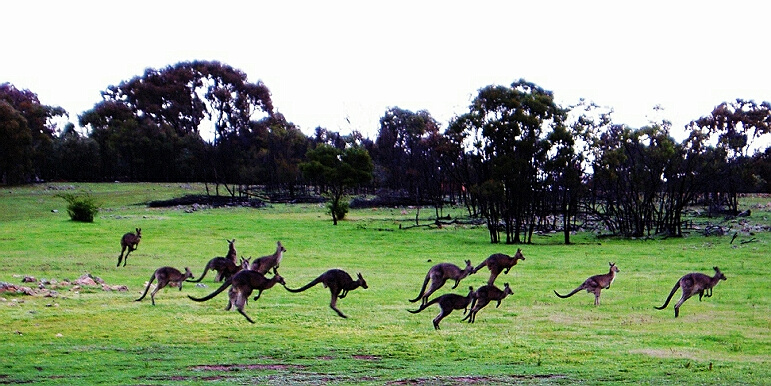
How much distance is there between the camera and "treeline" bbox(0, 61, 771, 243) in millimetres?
44531

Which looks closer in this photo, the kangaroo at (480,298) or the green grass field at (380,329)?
the green grass field at (380,329)

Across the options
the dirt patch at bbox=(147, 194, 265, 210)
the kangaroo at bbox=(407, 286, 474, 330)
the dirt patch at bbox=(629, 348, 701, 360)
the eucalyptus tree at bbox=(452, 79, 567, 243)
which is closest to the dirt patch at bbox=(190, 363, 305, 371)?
the kangaroo at bbox=(407, 286, 474, 330)

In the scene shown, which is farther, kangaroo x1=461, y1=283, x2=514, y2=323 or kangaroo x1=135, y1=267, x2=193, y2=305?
kangaroo x1=135, y1=267, x2=193, y2=305

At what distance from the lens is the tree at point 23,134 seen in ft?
259

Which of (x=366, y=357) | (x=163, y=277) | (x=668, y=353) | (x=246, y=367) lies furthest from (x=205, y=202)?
(x=668, y=353)

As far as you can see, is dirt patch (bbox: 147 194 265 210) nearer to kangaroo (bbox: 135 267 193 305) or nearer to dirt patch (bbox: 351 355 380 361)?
kangaroo (bbox: 135 267 193 305)

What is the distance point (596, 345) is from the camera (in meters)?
13.8

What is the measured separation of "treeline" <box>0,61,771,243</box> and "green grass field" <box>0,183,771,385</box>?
43.9 ft

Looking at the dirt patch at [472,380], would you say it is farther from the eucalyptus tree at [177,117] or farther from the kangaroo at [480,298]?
the eucalyptus tree at [177,117]

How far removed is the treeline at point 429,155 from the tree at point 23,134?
179 millimetres

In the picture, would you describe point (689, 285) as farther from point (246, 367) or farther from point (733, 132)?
point (733, 132)

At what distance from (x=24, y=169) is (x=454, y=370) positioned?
8213 centimetres

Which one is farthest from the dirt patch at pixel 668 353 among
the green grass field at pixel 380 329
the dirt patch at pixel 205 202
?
the dirt patch at pixel 205 202

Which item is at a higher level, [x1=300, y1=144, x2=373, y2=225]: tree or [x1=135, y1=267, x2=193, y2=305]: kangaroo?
[x1=300, y1=144, x2=373, y2=225]: tree
